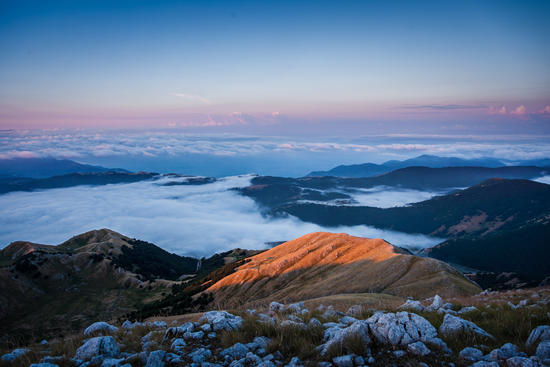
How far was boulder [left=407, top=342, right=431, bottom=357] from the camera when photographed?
229 inches

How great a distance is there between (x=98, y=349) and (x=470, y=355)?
918 cm

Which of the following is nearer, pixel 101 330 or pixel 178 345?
pixel 178 345

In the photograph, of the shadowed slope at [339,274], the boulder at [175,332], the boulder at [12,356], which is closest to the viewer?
the boulder at [12,356]

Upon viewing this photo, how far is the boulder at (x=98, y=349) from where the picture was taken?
684 cm

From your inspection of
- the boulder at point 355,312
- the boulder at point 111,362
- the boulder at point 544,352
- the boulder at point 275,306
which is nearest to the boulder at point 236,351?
the boulder at point 111,362

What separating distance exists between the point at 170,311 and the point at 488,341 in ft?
298

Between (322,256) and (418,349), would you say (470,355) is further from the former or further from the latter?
(322,256)

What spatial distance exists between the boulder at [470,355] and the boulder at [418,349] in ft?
2.13

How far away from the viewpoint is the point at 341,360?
557 cm

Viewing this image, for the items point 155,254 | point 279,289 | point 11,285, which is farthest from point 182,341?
point 155,254

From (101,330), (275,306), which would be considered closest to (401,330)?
(275,306)

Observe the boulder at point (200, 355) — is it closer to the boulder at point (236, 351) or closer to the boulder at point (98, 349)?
the boulder at point (236, 351)

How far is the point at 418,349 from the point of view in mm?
5879

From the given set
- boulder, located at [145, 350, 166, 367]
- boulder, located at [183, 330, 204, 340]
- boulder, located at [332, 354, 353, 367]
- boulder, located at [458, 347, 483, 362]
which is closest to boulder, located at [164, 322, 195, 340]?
boulder, located at [183, 330, 204, 340]
